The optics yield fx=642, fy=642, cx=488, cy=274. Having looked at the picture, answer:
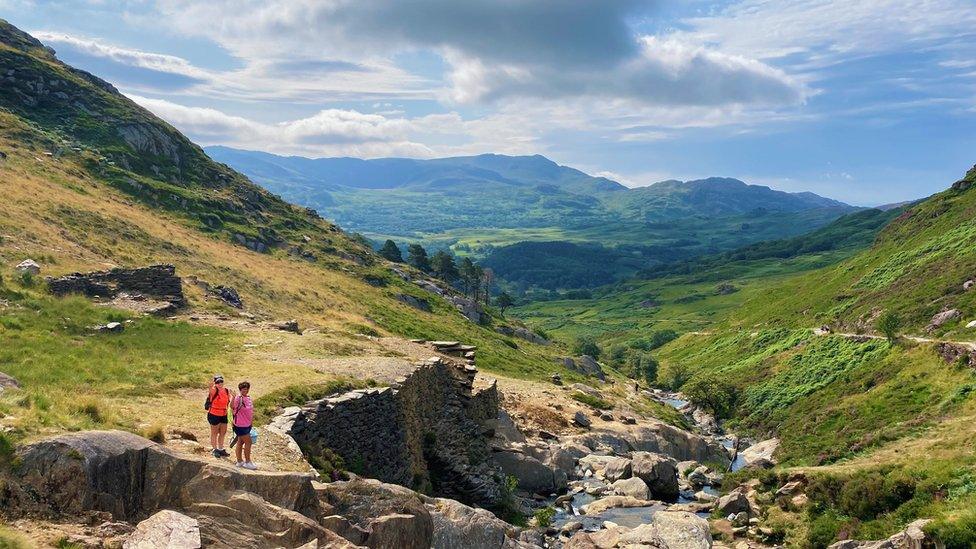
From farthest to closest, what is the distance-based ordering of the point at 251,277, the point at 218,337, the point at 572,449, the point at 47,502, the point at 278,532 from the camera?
the point at 251,277 → the point at 572,449 → the point at 218,337 → the point at 278,532 → the point at 47,502

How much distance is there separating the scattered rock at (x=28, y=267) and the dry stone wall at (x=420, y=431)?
87.7 feet

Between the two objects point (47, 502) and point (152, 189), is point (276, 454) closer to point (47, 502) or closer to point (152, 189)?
point (47, 502)

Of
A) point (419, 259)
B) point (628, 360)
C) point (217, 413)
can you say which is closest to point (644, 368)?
point (628, 360)

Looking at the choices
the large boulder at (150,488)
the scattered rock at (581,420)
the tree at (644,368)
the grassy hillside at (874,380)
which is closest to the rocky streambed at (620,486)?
the scattered rock at (581,420)

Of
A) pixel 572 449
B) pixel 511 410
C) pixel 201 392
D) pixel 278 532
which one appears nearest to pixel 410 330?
pixel 511 410

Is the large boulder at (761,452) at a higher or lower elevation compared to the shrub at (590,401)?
lower

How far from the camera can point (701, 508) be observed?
45844 millimetres

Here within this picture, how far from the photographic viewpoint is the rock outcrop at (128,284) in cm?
4356

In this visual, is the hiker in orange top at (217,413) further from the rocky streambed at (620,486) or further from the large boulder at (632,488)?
the large boulder at (632,488)

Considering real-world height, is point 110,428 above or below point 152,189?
below

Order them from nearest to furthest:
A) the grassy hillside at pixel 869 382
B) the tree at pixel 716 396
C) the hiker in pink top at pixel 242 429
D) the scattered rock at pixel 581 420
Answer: the hiker in pink top at pixel 242 429 < the grassy hillside at pixel 869 382 < the scattered rock at pixel 581 420 < the tree at pixel 716 396

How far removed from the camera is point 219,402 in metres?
20.8

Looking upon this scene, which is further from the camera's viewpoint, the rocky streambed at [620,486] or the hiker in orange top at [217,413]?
the rocky streambed at [620,486]

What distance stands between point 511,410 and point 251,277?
42.1m
